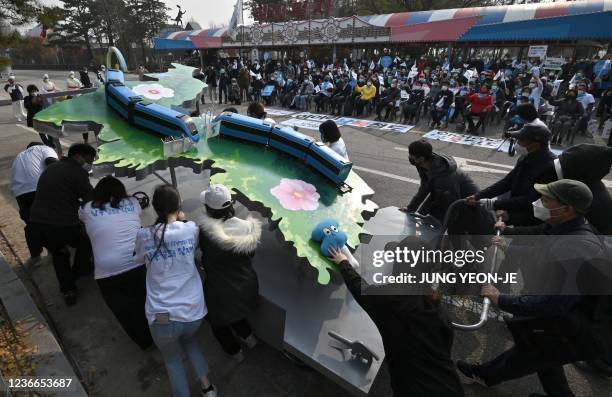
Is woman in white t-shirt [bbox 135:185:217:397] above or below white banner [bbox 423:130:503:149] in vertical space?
above

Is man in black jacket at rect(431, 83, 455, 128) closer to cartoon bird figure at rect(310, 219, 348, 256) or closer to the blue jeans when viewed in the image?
cartoon bird figure at rect(310, 219, 348, 256)

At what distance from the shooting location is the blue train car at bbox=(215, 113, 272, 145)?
443 cm

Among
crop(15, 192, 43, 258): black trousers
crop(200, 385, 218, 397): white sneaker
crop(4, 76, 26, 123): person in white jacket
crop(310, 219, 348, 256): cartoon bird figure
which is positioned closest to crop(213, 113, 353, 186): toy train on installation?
crop(310, 219, 348, 256): cartoon bird figure

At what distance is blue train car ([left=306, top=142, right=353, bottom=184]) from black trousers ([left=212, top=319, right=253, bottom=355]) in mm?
1852

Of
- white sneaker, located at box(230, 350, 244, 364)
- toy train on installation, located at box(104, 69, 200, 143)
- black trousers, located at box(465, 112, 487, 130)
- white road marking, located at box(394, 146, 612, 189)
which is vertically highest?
toy train on installation, located at box(104, 69, 200, 143)

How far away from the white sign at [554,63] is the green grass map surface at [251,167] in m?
18.4

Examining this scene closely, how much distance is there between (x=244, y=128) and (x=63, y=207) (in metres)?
2.27

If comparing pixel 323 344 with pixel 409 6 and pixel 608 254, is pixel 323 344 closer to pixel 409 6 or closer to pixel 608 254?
pixel 608 254

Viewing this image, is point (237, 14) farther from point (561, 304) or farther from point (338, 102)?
point (561, 304)

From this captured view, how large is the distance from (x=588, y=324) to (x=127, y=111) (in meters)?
5.30

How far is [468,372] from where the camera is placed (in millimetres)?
3188

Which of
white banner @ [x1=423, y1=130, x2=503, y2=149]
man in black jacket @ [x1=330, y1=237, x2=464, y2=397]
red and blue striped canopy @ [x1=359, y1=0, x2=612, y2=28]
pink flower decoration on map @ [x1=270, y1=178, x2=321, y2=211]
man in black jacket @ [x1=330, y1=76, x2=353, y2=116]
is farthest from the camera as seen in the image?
red and blue striped canopy @ [x1=359, y1=0, x2=612, y2=28]

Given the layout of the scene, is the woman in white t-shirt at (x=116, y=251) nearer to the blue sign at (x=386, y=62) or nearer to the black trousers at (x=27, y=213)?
the black trousers at (x=27, y=213)

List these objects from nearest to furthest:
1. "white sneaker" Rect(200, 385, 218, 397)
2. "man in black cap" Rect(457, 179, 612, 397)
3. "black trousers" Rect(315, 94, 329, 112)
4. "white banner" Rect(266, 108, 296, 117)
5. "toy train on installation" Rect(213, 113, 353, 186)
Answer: "man in black cap" Rect(457, 179, 612, 397)
"white sneaker" Rect(200, 385, 218, 397)
"toy train on installation" Rect(213, 113, 353, 186)
"white banner" Rect(266, 108, 296, 117)
"black trousers" Rect(315, 94, 329, 112)
